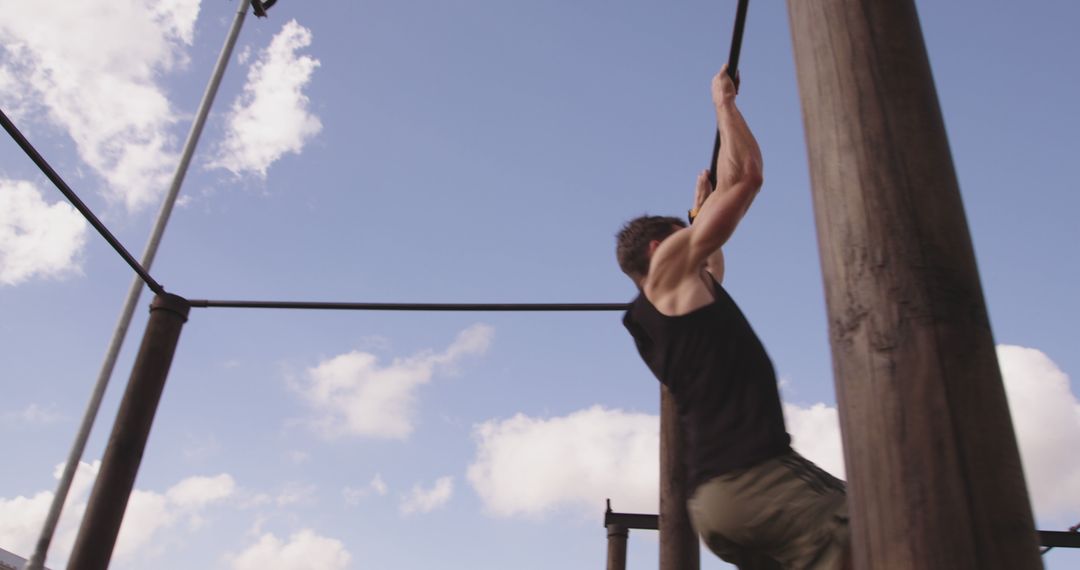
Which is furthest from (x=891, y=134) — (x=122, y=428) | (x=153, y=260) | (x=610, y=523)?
(x=153, y=260)

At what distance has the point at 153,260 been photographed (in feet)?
30.6

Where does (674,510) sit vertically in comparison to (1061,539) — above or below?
Answer: below

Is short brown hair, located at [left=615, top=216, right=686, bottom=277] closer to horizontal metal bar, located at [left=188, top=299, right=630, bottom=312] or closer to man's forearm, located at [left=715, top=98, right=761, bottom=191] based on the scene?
man's forearm, located at [left=715, top=98, right=761, bottom=191]

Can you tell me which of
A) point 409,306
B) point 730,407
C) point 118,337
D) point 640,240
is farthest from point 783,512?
point 118,337

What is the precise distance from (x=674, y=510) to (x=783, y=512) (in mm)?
2836

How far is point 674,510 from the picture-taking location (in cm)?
476

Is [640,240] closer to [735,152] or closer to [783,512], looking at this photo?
[735,152]

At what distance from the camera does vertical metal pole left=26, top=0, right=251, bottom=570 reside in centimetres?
770

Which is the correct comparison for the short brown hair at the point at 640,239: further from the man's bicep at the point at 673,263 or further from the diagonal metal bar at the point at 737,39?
the diagonal metal bar at the point at 737,39

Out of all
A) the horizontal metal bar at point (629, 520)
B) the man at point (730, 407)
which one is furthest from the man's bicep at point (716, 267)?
the horizontal metal bar at point (629, 520)

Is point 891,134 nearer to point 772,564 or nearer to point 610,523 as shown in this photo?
point 772,564

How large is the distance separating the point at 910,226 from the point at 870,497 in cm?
46

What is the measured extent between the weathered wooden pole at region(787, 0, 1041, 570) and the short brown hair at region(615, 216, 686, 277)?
3.46 ft

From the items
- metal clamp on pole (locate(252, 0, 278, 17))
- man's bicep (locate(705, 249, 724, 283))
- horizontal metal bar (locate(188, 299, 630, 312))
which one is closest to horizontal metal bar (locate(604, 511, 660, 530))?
→ horizontal metal bar (locate(188, 299, 630, 312))
